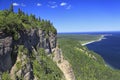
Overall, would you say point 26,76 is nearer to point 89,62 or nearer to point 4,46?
point 4,46

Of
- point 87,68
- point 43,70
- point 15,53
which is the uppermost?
point 15,53

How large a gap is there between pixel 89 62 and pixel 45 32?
193 ft

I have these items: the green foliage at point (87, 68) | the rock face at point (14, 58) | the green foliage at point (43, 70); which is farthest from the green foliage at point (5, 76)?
the green foliage at point (87, 68)

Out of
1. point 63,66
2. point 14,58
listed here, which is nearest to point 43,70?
point 14,58

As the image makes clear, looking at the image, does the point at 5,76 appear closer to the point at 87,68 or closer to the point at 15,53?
the point at 15,53

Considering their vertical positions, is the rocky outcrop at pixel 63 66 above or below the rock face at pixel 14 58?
below

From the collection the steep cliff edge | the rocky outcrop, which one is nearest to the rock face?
the steep cliff edge

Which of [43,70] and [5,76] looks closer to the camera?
[5,76]

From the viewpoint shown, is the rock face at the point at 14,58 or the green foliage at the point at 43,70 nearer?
the rock face at the point at 14,58

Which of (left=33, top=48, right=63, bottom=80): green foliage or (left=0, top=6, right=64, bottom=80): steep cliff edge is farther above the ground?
(left=0, top=6, right=64, bottom=80): steep cliff edge

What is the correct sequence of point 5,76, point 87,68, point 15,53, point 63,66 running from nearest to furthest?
point 5,76 → point 15,53 → point 63,66 → point 87,68

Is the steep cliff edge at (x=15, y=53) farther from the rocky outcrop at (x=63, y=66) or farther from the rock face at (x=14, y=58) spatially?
the rocky outcrop at (x=63, y=66)

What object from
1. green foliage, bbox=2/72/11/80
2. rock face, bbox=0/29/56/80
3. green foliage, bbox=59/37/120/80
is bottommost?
green foliage, bbox=59/37/120/80

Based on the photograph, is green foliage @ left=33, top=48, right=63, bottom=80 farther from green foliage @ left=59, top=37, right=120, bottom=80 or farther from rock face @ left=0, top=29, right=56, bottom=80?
green foliage @ left=59, top=37, right=120, bottom=80
